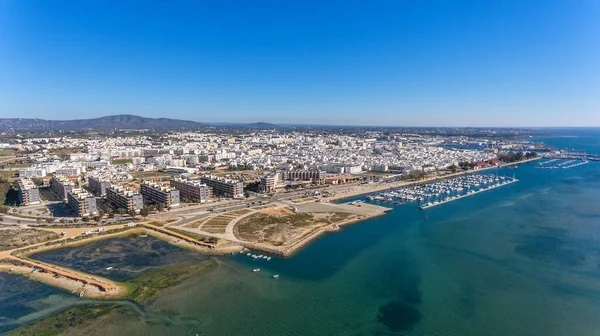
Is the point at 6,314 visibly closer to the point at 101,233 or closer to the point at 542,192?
the point at 101,233

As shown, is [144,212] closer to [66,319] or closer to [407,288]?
[66,319]

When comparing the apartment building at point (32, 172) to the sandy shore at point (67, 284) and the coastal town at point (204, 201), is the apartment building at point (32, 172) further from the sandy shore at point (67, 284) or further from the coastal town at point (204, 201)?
the sandy shore at point (67, 284)

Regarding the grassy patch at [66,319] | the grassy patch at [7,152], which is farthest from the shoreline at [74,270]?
the grassy patch at [7,152]

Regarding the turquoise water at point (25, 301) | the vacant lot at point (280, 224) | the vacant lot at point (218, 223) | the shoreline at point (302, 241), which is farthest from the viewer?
the vacant lot at point (218, 223)

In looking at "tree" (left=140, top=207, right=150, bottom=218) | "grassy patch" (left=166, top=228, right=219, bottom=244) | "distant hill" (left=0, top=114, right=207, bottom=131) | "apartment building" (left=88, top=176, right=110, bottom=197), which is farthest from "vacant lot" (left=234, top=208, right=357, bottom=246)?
"distant hill" (left=0, top=114, right=207, bottom=131)

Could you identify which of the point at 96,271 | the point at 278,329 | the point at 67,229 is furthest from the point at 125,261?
the point at 278,329

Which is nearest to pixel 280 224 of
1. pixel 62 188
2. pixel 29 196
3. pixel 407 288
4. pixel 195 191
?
pixel 195 191
